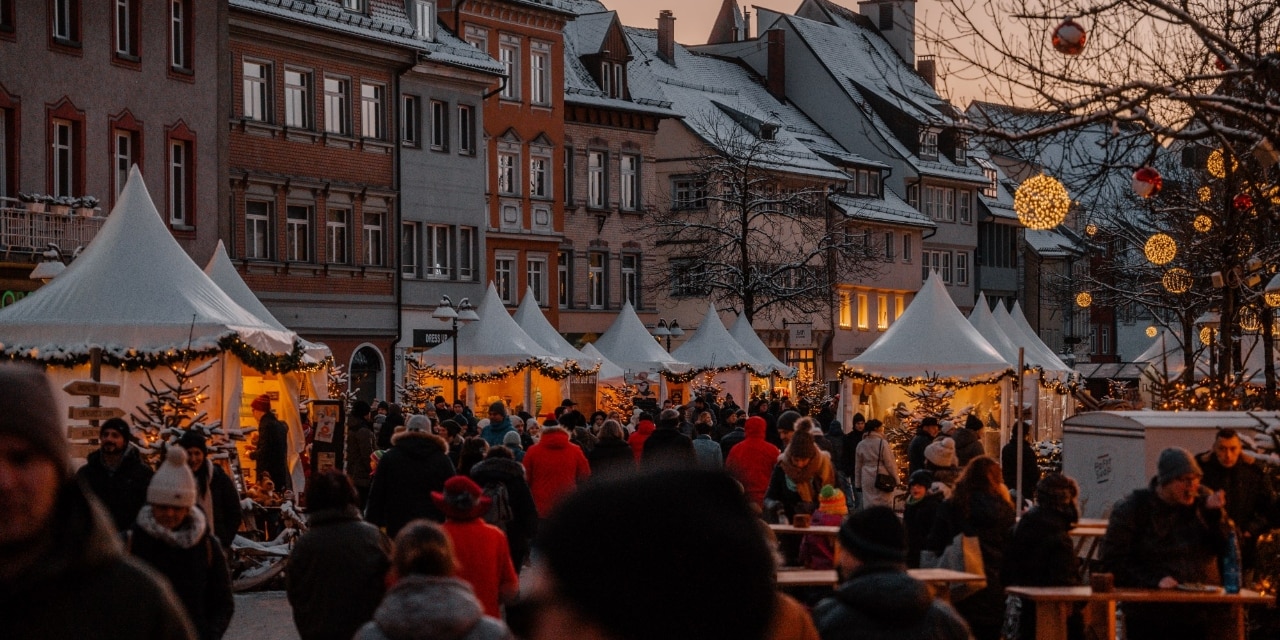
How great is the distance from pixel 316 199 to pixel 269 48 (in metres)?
3.53

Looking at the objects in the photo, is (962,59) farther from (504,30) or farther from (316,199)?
(504,30)

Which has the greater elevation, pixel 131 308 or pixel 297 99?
pixel 297 99

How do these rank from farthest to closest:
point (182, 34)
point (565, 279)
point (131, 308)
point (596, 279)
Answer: point (596, 279), point (565, 279), point (182, 34), point (131, 308)

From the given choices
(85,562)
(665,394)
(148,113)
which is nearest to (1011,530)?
(85,562)

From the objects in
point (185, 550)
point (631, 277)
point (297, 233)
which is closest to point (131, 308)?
point (185, 550)

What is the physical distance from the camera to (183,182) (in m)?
33.2

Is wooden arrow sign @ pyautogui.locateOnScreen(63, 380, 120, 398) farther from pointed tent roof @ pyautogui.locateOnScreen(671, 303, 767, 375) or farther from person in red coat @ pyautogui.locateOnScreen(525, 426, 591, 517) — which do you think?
pointed tent roof @ pyautogui.locateOnScreen(671, 303, 767, 375)

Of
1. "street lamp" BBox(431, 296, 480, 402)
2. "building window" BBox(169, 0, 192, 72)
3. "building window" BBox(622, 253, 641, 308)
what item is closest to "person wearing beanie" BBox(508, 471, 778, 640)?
"street lamp" BBox(431, 296, 480, 402)

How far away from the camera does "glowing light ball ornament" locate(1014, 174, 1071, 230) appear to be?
499 inches

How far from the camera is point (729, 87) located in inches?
2591

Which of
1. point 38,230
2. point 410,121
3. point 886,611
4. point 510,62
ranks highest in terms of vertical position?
point 510,62

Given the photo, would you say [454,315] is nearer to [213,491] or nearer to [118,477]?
[213,491]

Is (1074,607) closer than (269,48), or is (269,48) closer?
(1074,607)

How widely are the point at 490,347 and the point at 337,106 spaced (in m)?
8.76
